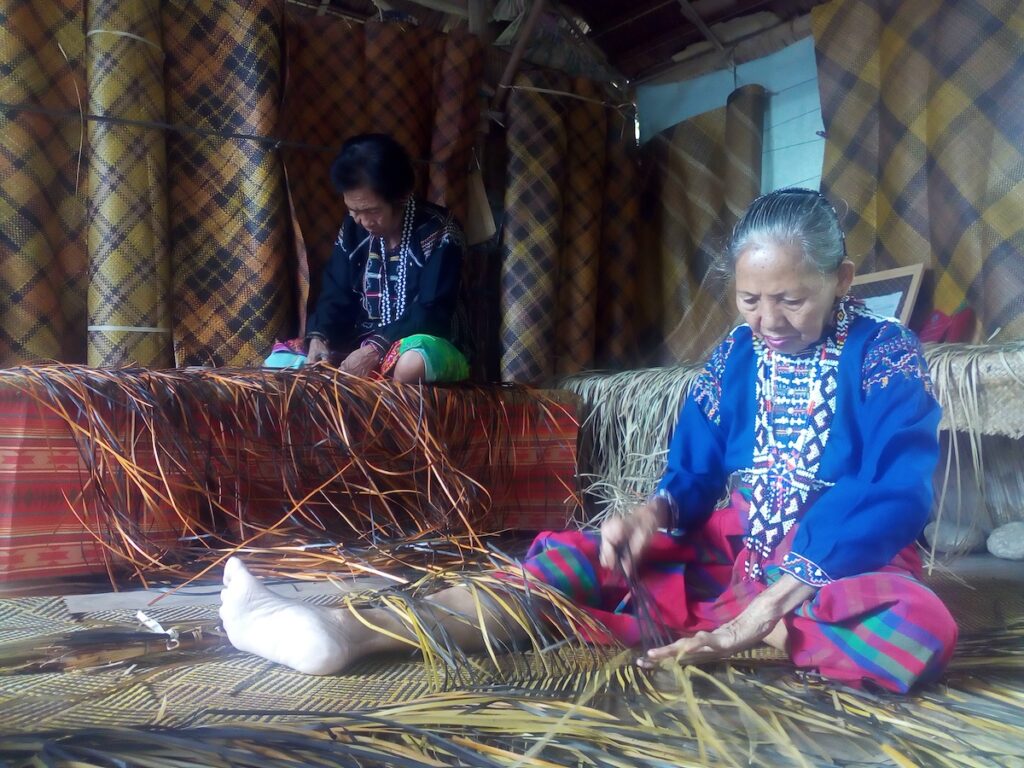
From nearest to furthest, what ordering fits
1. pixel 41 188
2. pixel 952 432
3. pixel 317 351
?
pixel 952 432 < pixel 41 188 < pixel 317 351

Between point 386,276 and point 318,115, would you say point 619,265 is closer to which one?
point 386,276

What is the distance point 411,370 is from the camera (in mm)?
1656

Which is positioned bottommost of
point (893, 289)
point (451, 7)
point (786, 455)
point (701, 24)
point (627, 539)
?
point (627, 539)

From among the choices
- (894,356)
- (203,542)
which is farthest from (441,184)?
(894,356)

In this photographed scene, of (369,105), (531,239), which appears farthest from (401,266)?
(369,105)

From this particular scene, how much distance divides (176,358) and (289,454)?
0.69 meters

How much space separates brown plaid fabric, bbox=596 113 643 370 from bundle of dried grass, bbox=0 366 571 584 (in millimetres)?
791

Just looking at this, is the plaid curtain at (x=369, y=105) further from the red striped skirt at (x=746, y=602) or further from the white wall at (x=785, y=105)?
the red striped skirt at (x=746, y=602)

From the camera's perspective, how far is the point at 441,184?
2260mm

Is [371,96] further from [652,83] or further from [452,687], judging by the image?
[452,687]

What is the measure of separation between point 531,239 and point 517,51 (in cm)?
54

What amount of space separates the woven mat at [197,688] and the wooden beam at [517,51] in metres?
1.82

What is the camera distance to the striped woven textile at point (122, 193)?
1.81 meters

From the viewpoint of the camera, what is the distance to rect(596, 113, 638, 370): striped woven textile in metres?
2.37
